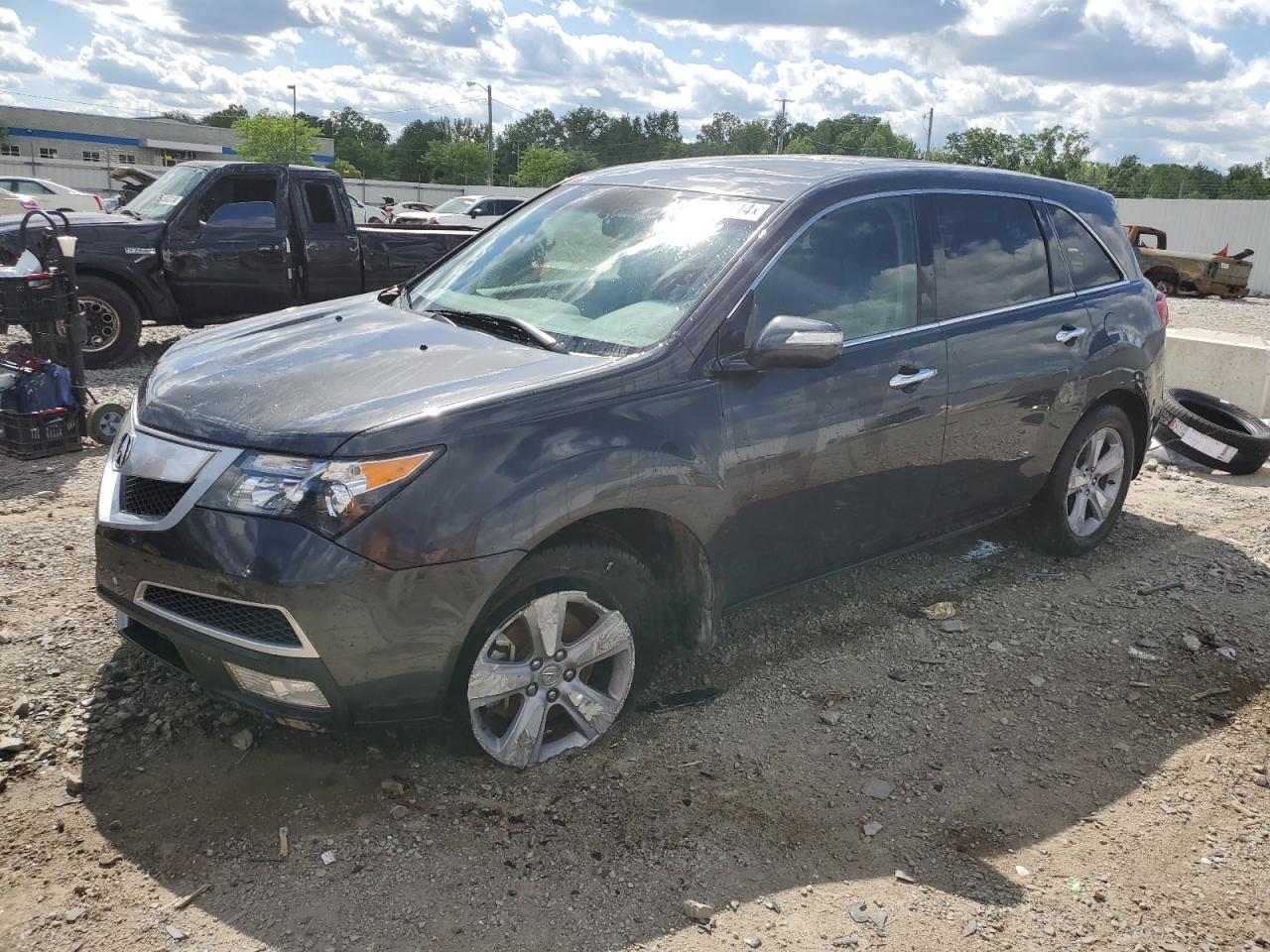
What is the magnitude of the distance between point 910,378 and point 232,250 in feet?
26.8

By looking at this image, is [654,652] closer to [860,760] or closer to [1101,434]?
[860,760]

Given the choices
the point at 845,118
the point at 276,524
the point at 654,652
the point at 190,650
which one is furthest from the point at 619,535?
the point at 845,118

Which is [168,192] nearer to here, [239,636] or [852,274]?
[852,274]

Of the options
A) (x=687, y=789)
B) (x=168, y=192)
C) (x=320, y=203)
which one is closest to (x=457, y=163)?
(x=320, y=203)

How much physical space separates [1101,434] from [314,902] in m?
4.45

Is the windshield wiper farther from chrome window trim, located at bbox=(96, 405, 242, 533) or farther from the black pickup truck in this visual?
the black pickup truck

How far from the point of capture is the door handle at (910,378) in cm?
415

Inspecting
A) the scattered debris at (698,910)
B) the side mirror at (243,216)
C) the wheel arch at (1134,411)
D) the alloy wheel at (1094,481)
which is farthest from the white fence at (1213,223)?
the scattered debris at (698,910)

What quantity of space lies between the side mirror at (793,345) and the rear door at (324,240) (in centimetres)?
821

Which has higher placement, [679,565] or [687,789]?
[679,565]

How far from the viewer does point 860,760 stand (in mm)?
3725

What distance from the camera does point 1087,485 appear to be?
5578mm

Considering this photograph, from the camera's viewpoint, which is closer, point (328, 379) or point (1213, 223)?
point (328, 379)

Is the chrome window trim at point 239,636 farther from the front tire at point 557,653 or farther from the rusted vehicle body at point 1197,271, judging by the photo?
the rusted vehicle body at point 1197,271
